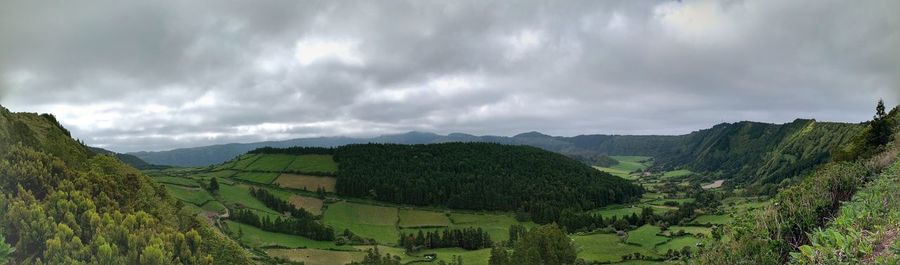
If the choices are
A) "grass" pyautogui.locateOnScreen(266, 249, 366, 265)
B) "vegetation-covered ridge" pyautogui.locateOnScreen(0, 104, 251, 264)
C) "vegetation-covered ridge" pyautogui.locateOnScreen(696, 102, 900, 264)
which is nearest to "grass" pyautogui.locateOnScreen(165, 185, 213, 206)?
"grass" pyautogui.locateOnScreen(266, 249, 366, 265)

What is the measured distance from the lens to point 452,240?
158125 millimetres

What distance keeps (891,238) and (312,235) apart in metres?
161

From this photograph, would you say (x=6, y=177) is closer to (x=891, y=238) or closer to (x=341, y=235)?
(x=891, y=238)

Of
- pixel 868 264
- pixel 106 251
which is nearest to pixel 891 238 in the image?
pixel 868 264

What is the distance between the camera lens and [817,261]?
1460 centimetres

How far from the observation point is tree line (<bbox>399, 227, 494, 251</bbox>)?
155 m

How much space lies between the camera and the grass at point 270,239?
143 metres

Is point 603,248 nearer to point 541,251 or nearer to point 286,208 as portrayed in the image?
point 541,251

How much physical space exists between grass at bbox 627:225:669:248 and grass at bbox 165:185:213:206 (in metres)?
151

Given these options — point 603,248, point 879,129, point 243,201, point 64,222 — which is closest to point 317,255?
point 243,201

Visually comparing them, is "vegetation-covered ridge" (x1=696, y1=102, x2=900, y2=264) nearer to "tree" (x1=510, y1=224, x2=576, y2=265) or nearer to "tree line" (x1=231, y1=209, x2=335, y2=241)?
"tree" (x1=510, y1=224, x2=576, y2=265)

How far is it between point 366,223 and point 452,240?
45.4 meters

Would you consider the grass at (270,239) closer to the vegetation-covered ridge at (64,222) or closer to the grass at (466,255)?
the grass at (466,255)

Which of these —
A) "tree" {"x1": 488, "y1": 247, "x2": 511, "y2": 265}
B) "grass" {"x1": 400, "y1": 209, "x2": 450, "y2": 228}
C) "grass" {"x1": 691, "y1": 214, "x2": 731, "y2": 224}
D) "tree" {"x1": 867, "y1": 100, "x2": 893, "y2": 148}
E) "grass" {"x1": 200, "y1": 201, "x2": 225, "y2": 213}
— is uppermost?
"tree" {"x1": 867, "y1": 100, "x2": 893, "y2": 148}
